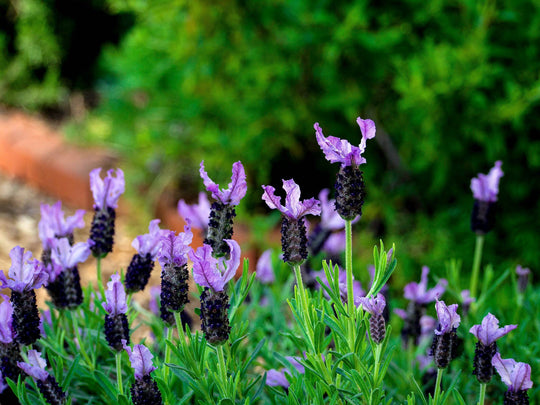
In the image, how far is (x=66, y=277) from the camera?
1.17 metres

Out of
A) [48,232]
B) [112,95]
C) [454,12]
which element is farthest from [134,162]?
[48,232]

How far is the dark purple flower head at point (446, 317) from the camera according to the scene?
938mm

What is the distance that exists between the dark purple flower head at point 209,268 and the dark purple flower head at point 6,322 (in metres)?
0.32

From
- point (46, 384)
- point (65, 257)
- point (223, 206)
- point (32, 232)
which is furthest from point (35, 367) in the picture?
point (32, 232)

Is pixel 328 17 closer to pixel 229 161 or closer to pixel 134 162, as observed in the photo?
pixel 229 161

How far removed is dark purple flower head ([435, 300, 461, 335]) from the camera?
938 mm

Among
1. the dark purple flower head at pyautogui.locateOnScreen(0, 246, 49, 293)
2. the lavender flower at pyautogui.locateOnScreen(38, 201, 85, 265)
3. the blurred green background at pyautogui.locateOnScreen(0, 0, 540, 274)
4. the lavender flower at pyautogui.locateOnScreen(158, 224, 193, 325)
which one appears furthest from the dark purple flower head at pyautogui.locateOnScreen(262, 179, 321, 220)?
the blurred green background at pyautogui.locateOnScreen(0, 0, 540, 274)

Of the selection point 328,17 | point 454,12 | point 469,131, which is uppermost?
point 454,12

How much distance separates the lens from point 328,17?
8.58 ft

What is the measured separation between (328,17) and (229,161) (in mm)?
834

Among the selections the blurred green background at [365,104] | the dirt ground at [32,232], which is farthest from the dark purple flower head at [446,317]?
the dirt ground at [32,232]

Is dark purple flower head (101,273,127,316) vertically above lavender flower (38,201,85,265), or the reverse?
lavender flower (38,201,85,265)

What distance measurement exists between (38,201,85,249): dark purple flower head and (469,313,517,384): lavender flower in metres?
0.77

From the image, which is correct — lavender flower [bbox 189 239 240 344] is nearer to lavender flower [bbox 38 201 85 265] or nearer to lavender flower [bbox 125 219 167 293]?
lavender flower [bbox 125 219 167 293]
